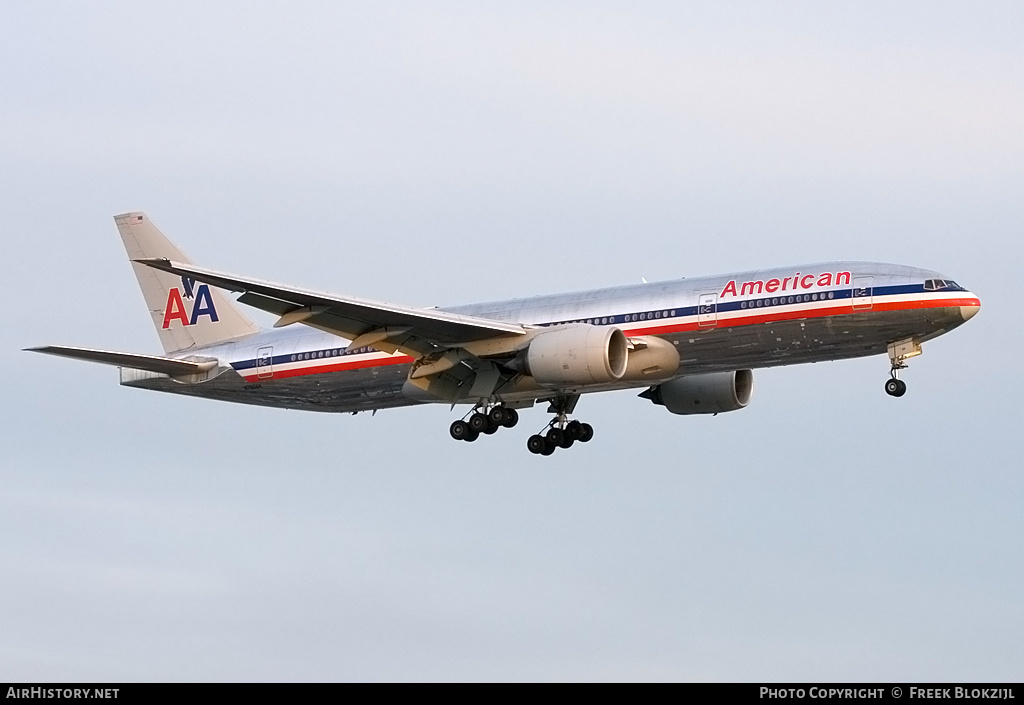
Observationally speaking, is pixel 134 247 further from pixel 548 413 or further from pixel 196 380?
pixel 548 413

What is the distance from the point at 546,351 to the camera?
50219 mm

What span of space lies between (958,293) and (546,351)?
40.4 ft

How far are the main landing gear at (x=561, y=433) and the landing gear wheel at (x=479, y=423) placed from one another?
102 inches

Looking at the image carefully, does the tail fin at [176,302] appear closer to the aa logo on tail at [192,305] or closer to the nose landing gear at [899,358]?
the aa logo on tail at [192,305]

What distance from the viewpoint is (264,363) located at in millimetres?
57062

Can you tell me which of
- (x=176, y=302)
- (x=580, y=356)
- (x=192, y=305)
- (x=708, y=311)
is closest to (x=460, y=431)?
(x=580, y=356)

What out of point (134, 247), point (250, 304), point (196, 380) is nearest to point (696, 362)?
point (250, 304)

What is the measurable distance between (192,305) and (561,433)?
14.8 meters

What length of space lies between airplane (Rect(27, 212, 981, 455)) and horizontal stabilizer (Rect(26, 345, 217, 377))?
71 mm

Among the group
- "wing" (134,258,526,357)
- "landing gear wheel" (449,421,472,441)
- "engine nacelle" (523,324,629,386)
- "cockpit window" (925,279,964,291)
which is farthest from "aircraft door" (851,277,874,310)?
"landing gear wheel" (449,421,472,441)
